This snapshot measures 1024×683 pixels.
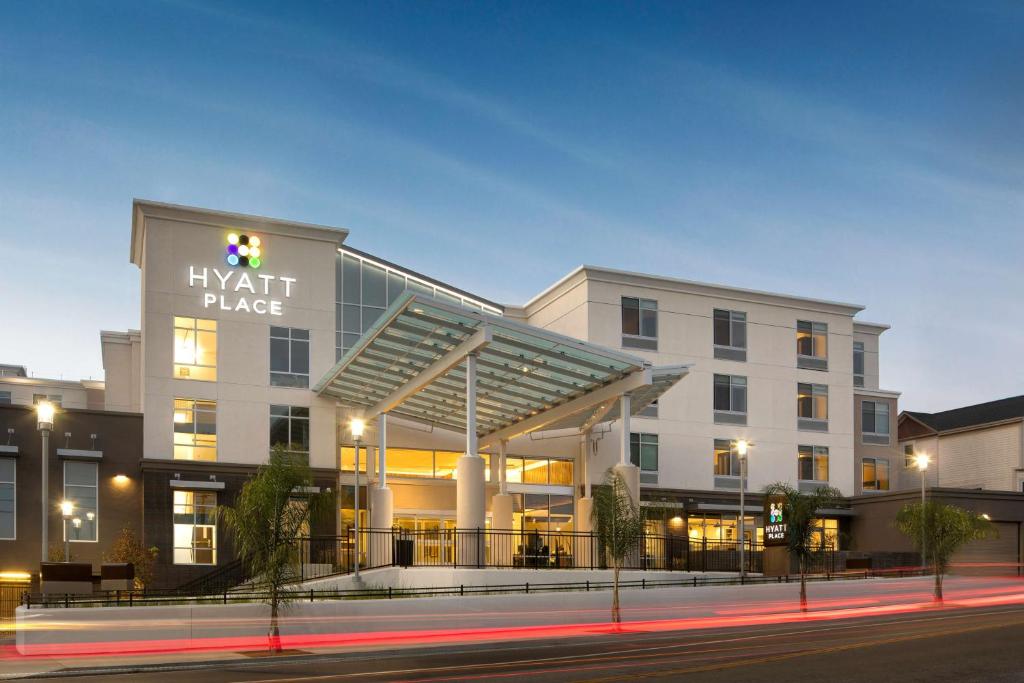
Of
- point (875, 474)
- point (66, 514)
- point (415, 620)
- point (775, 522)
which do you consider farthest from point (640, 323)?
point (415, 620)

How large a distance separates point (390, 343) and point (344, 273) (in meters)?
15.0

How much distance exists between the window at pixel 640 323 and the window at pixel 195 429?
66.4 feet

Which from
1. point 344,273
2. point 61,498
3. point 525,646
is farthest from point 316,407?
point 525,646

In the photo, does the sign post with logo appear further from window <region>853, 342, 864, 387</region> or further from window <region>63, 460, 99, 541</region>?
window <region>63, 460, 99, 541</region>

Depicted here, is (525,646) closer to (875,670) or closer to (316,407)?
(875,670)

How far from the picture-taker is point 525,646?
2547 cm

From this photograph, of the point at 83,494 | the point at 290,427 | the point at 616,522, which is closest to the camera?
the point at 616,522

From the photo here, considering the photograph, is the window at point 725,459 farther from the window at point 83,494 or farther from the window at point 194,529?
the window at point 83,494

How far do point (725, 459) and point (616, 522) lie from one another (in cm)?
2508

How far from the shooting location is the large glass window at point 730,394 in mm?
55094

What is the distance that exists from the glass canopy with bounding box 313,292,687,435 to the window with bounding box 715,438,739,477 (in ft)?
36.2

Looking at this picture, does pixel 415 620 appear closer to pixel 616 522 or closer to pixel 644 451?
pixel 616 522

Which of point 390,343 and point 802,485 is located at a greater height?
point 390,343

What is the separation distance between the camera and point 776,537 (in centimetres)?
3809
